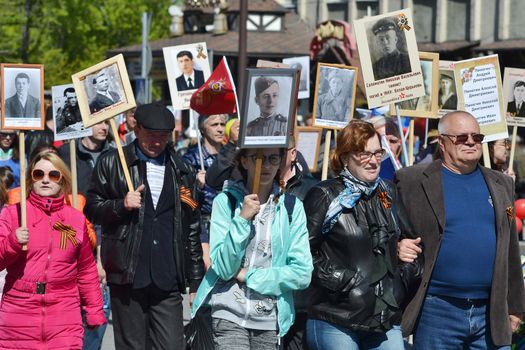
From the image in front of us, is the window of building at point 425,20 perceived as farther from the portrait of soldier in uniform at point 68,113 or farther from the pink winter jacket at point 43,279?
the pink winter jacket at point 43,279

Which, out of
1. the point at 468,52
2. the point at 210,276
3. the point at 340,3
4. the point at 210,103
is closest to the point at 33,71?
the point at 210,103

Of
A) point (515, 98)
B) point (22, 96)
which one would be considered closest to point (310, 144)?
point (515, 98)

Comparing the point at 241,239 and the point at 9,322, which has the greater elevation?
the point at 241,239

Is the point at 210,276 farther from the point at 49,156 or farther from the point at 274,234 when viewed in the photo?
the point at 49,156

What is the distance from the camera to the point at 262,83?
606 cm

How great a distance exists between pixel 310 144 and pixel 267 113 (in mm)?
5575

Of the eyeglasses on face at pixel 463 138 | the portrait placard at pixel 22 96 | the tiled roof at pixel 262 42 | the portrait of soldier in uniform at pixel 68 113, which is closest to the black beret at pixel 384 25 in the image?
the eyeglasses on face at pixel 463 138

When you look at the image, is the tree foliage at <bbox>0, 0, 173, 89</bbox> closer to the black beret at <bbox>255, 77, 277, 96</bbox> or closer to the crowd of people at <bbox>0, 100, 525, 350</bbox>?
the crowd of people at <bbox>0, 100, 525, 350</bbox>

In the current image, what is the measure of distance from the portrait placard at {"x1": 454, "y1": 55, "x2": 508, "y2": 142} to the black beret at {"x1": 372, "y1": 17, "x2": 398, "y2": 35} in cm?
56

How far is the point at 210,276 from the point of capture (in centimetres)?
608

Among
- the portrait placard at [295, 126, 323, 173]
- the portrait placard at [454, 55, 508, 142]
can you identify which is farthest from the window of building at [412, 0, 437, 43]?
the portrait placard at [454, 55, 508, 142]

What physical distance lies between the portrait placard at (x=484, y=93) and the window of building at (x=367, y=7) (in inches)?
1071

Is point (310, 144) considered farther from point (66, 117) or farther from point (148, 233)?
point (148, 233)

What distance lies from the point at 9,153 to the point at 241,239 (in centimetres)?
708
